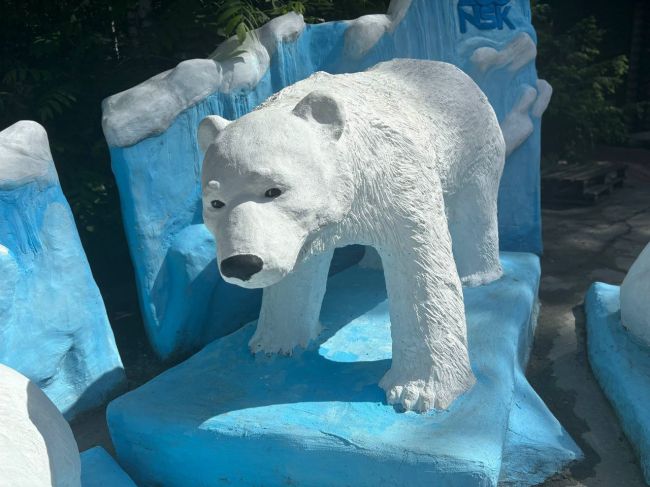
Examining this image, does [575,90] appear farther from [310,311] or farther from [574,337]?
[310,311]

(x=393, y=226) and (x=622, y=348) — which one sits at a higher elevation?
(x=393, y=226)

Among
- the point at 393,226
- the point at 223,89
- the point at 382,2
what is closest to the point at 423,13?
the point at 382,2

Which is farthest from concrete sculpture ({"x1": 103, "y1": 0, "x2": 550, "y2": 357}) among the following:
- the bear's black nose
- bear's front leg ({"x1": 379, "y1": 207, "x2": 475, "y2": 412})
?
the bear's black nose

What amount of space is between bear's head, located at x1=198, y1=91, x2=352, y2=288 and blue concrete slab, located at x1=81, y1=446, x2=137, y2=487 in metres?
0.94

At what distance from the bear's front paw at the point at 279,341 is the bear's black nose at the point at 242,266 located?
887 millimetres

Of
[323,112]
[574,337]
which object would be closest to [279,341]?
[323,112]

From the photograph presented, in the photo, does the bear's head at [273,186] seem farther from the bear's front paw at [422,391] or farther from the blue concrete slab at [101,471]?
the blue concrete slab at [101,471]

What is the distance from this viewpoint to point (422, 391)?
217cm

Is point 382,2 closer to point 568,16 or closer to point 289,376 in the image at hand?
point 289,376

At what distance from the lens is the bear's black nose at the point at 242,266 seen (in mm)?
1719

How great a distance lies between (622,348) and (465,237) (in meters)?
0.80

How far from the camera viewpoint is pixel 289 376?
2.44 m

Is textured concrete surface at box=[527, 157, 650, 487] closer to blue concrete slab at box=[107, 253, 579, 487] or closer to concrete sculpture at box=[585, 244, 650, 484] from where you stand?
concrete sculpture at box=[585, 244, 650, 484]

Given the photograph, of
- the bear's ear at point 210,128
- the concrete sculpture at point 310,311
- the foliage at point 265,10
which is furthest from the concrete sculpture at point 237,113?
the bear's ear at point 210,128
